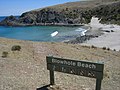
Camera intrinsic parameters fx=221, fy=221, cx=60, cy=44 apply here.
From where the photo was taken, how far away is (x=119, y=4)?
Answer: 10275 cm

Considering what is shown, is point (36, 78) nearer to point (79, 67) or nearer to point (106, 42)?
point (79, 67)

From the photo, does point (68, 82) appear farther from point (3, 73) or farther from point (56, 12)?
point (56, 12)

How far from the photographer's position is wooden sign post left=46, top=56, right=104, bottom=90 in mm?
6832

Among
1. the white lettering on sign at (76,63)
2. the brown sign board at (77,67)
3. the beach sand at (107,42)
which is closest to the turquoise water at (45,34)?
the beach sand at (107,42)

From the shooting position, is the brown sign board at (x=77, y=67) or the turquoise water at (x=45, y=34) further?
the turquoise water at (x=45, y=34)

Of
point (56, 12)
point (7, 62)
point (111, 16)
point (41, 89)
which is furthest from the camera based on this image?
point (56, 12)

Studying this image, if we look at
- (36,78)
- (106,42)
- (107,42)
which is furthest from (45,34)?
(36,78)

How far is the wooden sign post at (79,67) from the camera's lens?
22.4ft

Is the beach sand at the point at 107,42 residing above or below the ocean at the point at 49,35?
above

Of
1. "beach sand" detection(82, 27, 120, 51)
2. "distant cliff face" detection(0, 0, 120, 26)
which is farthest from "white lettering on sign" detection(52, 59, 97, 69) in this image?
"distant cliff face" detection(0, 0, 120, 26)

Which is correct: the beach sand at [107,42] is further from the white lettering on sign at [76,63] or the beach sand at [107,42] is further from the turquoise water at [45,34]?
the white lettering on sign at [76,63]

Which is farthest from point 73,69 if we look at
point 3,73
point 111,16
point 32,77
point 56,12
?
point 56,12

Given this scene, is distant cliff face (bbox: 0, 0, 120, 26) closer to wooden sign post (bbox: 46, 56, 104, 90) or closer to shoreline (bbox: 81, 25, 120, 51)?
shoreline (bbox: 81, 25, 120, 51)

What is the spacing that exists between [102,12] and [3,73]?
9916 cm
